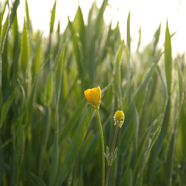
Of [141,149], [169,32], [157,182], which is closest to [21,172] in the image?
[141,149]

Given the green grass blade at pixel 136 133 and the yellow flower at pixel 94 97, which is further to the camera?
the green grass blade at pixel 136 133

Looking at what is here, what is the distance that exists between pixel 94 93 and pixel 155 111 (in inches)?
32.5

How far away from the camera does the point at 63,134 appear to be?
30.8 inches

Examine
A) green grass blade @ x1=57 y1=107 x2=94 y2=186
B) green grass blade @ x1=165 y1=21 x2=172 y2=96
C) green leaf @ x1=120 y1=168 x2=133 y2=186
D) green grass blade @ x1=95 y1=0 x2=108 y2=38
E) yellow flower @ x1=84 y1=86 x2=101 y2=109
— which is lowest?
green leaf @ x1=120 y1=168 x2=133 y2=186

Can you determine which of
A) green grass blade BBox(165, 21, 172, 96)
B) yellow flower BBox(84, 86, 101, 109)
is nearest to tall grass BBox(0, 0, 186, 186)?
green grass blade BBox(165, 21, 172, 96)

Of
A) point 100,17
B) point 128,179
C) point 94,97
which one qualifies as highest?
point 100,17

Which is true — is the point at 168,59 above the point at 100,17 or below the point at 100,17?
below

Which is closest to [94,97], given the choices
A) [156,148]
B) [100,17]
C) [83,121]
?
[83,121]

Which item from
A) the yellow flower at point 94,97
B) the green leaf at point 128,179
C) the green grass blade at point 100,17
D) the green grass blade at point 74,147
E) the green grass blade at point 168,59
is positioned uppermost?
the green grass blade at point 100,17

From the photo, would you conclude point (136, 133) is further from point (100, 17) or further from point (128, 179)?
point (100, 17)

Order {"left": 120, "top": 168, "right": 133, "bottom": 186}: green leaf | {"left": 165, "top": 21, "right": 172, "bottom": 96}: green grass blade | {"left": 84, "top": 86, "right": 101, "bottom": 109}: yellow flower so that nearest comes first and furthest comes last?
{"left": 84, "top": 86, "right": 101, "bottom": 109}: yellow flower → {"left": 120, "top": 168, "right": 133, "bottom": 186}: green leaf → {"left": 165, "top": 21, "right": 172, "bottom": 96}: green grass blade

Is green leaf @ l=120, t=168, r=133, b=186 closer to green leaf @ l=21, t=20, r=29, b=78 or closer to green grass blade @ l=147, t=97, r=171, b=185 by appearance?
green grass blade @ l=147, t=97, r=171, b=185

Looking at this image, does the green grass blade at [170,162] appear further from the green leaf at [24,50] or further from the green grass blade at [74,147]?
the green leaf at [24,50]

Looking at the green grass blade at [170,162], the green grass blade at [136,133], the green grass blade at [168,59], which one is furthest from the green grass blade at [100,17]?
the green grass blade at [170,162]
